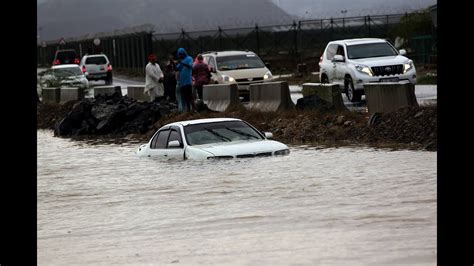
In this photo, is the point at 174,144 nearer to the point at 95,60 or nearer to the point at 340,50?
the point at 340,50

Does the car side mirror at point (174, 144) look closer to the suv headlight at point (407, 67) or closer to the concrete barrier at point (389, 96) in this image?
the concrete barrier at point (389, 96)

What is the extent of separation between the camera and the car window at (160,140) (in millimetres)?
21250

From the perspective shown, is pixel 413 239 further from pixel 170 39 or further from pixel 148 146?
pixel 170 39

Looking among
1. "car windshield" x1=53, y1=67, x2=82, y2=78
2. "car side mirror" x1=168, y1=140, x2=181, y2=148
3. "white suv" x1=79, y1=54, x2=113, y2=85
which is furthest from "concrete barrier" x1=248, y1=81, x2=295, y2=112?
"white suv" x1=79, y1=54, x2=113, y2=85

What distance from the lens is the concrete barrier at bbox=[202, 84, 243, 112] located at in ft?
95.9

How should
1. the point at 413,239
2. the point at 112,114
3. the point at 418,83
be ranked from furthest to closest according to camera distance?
1. the point at 418,83
2. the point at 112,114
3. the point at 413,239

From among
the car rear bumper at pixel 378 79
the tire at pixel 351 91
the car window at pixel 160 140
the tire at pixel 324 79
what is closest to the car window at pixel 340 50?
the tire at pixel 351 91

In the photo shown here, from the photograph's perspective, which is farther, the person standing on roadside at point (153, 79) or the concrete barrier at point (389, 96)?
the person standing on roadside at point (153, 79)

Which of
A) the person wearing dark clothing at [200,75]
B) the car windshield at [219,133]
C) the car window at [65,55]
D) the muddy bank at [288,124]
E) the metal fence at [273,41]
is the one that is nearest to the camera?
the car windshield at [219,133]

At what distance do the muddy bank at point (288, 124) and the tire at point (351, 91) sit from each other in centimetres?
336

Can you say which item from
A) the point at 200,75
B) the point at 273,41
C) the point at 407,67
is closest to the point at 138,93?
the point at 200,75
